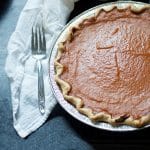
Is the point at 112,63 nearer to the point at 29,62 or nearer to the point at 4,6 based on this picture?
the point at 29,62

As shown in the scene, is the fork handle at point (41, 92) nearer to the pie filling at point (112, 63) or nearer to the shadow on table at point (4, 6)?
the pie filling at point (112, 63)

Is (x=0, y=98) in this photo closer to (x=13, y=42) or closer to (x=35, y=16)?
(x=13, y=42)

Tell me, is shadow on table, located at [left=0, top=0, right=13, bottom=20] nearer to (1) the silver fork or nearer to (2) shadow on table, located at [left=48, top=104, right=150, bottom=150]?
(1) the silver fork

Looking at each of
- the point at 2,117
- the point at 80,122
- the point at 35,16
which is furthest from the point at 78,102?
the point at 35,16

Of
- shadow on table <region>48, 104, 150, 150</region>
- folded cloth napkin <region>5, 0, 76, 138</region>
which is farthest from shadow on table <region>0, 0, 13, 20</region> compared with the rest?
shadow on table <region>48, 104, 150, 150</region>

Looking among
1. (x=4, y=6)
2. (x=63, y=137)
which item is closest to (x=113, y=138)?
(x=63, y=137)

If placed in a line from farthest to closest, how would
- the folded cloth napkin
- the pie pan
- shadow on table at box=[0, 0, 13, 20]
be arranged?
shadow on table at box=[0, 0, 13, 20] < the folded cloth napkin < the pie pan
